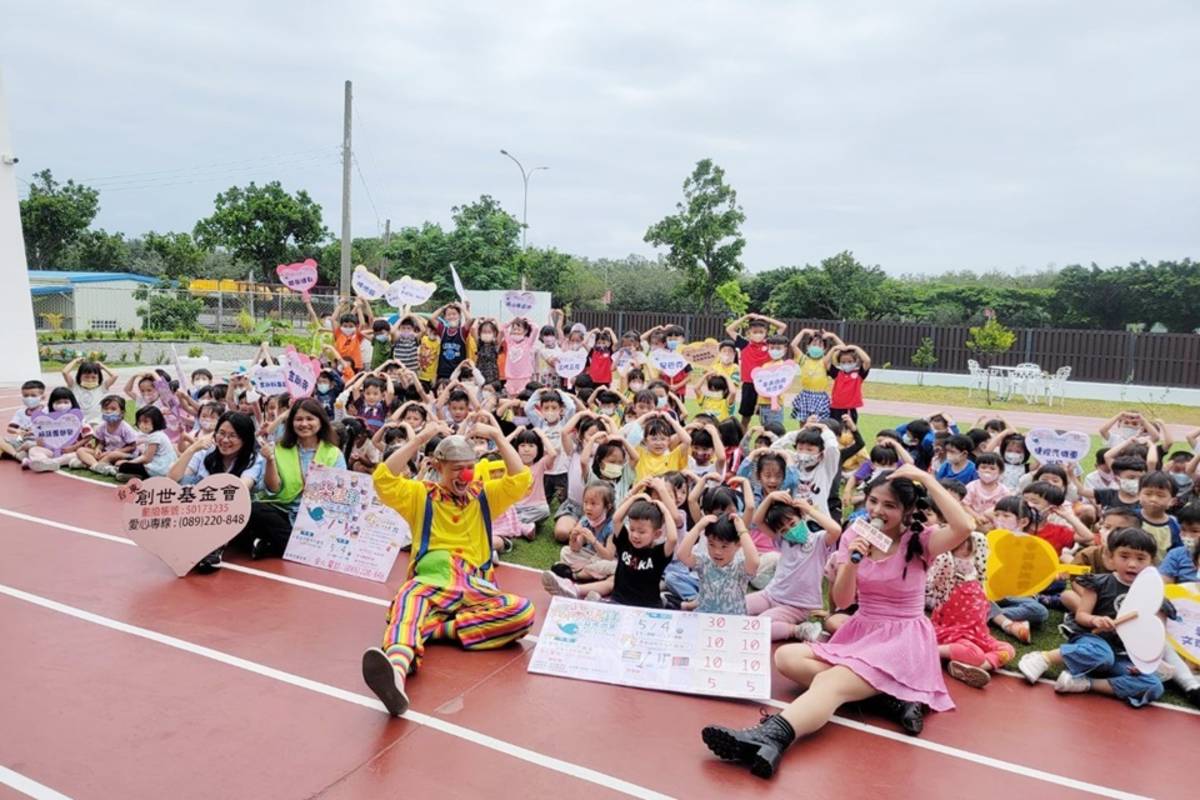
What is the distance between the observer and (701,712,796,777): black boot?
12.6 ft

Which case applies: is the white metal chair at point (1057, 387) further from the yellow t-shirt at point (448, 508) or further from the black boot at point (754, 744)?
the black boot at point (754, 744)

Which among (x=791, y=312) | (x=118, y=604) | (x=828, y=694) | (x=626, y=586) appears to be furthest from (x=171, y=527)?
(x=791, y=312)

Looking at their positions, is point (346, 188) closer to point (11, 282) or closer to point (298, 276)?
point (11, 282)

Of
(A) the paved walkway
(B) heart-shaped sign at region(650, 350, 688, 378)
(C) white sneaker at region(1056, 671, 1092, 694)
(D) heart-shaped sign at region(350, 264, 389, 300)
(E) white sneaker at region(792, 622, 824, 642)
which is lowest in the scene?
(C) white sneaker at region(1056, 671, 1092, 694)

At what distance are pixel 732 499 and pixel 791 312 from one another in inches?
1355

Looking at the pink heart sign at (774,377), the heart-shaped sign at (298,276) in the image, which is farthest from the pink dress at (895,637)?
the heart-shaped sign at (298,276)

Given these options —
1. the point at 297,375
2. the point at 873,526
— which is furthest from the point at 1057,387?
the point at 873,526

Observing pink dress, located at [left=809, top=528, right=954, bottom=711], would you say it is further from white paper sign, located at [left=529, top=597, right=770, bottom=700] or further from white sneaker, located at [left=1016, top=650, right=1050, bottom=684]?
white sneaker, located at [left=1016, top=650, right=1050, bottom=684]

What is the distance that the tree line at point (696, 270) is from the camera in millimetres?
33469

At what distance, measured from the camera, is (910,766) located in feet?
13.3

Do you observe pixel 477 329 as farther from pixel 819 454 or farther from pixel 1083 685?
pixel 1083 685

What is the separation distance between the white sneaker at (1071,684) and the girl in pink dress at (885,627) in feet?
3.02

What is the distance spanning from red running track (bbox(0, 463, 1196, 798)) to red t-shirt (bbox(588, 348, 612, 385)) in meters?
6.82

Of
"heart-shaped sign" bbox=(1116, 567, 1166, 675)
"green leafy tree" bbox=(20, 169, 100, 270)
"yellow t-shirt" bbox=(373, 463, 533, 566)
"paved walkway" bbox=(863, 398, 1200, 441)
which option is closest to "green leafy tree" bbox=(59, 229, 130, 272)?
"green leafy tree" bbox=(20, 169, 100, 270)
